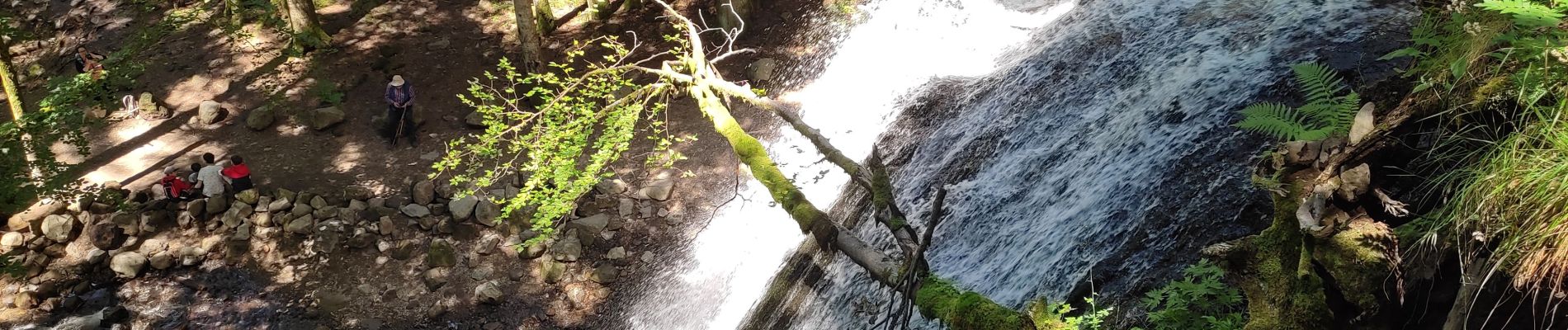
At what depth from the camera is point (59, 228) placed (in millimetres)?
11461

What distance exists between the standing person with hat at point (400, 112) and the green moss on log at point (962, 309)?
10.2m

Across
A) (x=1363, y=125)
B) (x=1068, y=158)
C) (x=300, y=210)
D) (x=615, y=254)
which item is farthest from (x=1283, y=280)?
(x=300, y=210)

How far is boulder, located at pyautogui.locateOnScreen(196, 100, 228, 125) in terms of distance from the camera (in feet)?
44.7

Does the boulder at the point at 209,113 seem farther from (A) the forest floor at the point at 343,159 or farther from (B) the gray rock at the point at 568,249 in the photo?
(B) the gray rock at the point at 568,249

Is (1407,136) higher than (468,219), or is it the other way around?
(1407,136)

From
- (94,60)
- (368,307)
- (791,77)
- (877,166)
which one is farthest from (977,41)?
(94,60)

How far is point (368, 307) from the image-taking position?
11.2m

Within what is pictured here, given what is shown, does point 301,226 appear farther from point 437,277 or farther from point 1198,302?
point 1198,302

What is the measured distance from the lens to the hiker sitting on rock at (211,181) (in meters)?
11.9

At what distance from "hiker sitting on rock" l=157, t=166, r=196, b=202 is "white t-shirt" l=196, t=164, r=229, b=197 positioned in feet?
0.50

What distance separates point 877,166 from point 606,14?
10.8 metres

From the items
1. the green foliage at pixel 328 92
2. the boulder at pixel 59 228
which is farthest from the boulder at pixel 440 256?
the boulder at pixel 59 228

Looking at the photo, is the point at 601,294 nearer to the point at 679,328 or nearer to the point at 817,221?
the point at 679,328

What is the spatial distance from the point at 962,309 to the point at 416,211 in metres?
9.49
